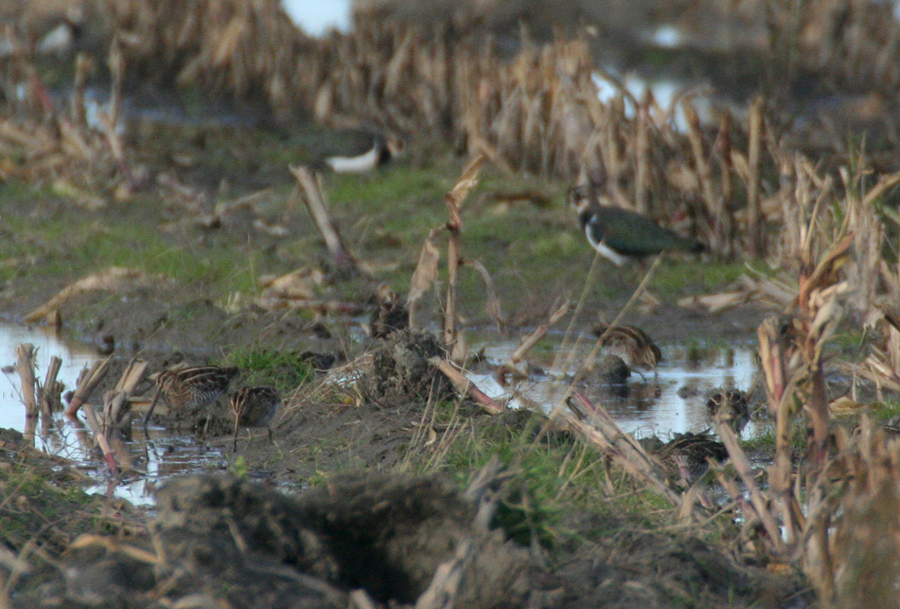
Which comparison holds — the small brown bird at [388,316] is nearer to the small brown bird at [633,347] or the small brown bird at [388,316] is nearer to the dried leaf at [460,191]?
the dried leaf at [460,191]

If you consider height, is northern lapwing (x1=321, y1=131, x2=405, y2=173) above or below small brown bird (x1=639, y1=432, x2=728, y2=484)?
below

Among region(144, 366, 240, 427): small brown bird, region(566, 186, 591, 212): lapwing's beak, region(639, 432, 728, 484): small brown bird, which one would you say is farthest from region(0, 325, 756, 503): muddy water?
region(566, 186, 591, 212): lapwing's beak

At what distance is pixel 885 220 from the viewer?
8781 mm

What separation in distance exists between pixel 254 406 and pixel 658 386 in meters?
2.57

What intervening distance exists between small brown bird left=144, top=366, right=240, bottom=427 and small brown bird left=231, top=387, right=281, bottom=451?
0.82 feet

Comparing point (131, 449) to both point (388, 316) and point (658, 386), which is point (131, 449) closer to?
point (388, 316)

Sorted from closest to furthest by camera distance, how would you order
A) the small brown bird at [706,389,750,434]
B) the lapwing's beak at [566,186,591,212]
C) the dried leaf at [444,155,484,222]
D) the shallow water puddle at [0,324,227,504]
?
1. the shallow water puddle at [0,324,227,504]
2. the dried leaf at [444,155,484,222]
3. the small brown bird at [706,389,750,434]
4. the lapwing's beak at [566,186,591,212]

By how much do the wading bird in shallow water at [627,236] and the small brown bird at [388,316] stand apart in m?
3.48

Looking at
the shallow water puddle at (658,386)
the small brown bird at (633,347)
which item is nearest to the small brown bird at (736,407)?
the shallow water puddle at (658,386)

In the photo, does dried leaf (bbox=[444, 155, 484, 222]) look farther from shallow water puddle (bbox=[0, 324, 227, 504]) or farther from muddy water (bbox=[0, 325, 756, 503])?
shallow water puddle (bbox=[0, 324, 227, 504])

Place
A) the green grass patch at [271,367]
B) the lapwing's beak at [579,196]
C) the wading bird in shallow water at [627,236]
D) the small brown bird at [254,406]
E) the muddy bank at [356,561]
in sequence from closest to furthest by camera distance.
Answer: the muddy bank at [356,561], the small brown bird at [254,406], the green grass patch at [271,367], the wading bird in shallow water at [627,236], the lapwing's beak at [579,196]

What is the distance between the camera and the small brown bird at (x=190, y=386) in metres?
5.75

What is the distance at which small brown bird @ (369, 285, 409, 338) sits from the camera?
6332 millimetres

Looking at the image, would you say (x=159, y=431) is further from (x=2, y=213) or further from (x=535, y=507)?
(x=2, y=213)
